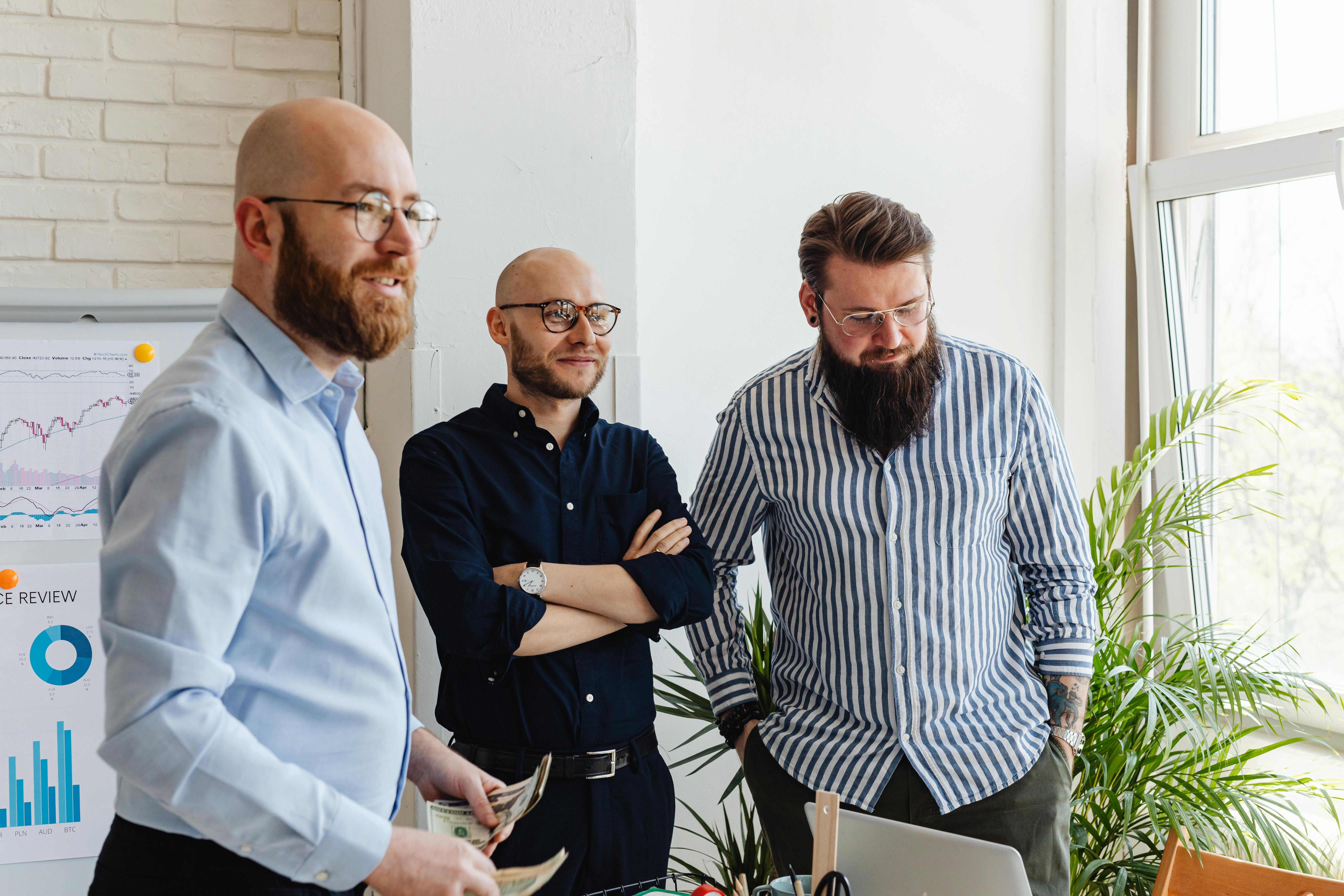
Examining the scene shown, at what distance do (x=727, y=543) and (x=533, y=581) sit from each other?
440mm

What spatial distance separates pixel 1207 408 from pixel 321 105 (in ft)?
8.04

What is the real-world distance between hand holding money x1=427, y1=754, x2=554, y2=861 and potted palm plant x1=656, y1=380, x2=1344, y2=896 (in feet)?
3.28

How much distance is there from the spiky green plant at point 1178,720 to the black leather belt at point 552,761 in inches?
48.0

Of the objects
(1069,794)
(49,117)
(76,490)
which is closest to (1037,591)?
(1069,794)

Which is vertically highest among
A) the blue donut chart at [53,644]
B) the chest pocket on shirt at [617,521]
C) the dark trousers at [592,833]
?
the chest pocket on shirt at [617,521]

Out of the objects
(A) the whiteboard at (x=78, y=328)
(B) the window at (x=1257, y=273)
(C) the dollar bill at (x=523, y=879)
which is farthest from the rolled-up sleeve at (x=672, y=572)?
(B) the window at (x=1257, y=273)

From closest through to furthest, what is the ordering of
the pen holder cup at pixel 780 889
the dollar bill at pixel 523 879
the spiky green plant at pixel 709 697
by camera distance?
the dollar bill at pixel 523 879 → the pen holder cup at pixel 780 889 → the spiky green plant at pixel 709 697

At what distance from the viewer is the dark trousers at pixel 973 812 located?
1.72 metres

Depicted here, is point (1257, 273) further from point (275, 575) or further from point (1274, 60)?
point (275, 575)

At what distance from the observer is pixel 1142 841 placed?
2.49 meters

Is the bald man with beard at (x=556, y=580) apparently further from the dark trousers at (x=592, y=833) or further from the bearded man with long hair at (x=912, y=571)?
the bearded man with long hair at (x=912, y=571)

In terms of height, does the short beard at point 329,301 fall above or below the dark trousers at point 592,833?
above

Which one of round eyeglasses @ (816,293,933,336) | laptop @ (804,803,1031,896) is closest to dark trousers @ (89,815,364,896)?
laptop @ (804,803,1031,896)

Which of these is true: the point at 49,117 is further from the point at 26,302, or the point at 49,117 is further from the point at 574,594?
the point at 574,594
